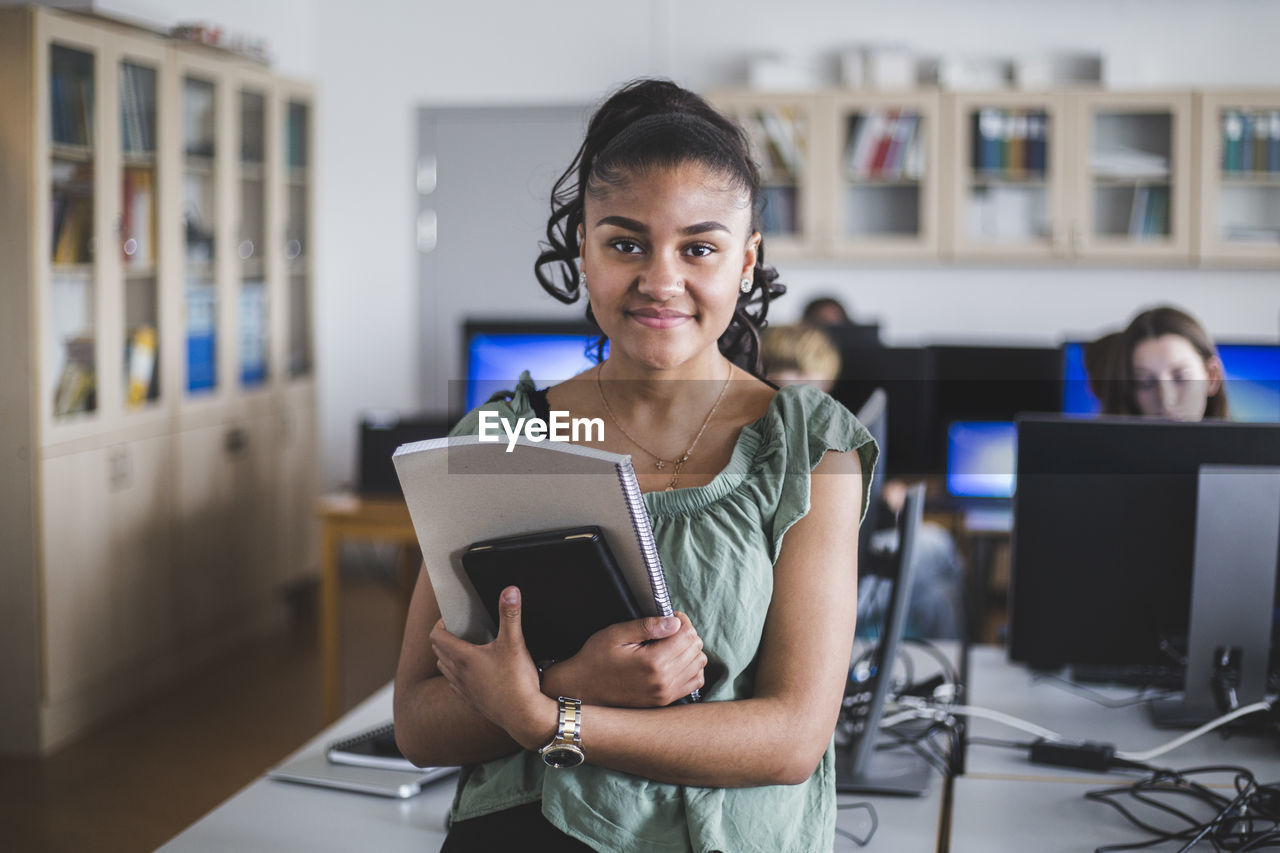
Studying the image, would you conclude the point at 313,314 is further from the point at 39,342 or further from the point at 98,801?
the point at 98,801

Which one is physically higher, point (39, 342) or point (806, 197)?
point (806, 197)

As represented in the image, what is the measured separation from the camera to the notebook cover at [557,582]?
1104 mm

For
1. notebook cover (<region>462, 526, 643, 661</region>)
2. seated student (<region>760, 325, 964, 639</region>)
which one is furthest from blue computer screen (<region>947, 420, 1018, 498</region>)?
notebook cover (<region>462, 526, 643, 661</region>)

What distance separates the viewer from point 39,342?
3.32 meters

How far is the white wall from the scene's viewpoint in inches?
197

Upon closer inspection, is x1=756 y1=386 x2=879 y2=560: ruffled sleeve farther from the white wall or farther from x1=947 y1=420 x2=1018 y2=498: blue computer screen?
the white wall

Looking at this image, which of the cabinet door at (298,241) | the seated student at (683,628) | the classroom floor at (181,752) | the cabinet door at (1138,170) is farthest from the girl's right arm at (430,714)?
the cabinet door at (1138,170)

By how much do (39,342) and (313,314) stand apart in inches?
71.9

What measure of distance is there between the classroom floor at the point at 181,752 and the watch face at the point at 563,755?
6.85 ft

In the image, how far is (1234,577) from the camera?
1691 millimetres

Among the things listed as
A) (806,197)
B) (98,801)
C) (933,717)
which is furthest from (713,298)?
(806,197)

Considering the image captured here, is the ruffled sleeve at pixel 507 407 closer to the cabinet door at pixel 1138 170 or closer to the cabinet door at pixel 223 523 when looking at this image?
the cabinet door at pixel 223 523

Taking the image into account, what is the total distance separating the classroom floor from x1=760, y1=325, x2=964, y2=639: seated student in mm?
1759

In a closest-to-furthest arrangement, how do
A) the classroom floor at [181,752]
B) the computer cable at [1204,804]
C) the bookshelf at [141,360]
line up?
the computer cable at [1204,804] < the classroom floor at [181,752] < the bookshelf at [141,360]
